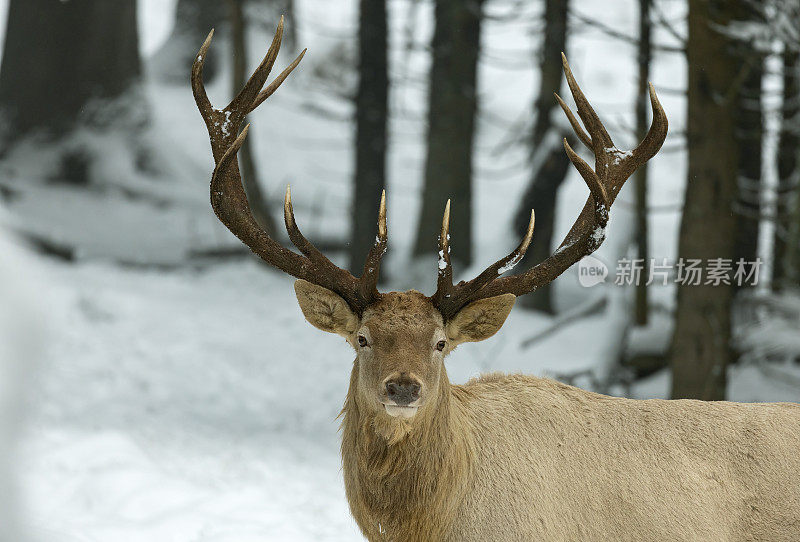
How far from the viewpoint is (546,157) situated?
7.03 meters

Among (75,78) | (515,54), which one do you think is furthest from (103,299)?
(515,54)

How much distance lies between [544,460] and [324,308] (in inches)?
41.1

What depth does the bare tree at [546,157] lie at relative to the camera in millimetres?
7016

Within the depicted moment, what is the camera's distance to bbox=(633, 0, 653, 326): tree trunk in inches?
264

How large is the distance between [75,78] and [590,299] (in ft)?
16.4

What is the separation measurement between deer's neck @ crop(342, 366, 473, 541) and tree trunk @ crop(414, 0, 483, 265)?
14.6 ft

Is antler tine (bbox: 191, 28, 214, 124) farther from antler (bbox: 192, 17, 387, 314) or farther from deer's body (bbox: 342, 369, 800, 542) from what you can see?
deer's body (bbox: 342, 369, 800, 542)

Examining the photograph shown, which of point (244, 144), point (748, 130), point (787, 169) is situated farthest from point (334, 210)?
point (787, 169)

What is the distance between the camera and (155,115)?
7.94 m

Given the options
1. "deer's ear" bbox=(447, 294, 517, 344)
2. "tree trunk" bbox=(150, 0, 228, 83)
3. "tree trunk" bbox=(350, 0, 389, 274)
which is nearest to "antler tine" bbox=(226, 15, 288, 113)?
"deer's ear" bbox=(447, 294, 517, 344)

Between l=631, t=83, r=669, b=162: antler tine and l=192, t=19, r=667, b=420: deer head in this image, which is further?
l=631, t=83, r=669, b=162: antler tine

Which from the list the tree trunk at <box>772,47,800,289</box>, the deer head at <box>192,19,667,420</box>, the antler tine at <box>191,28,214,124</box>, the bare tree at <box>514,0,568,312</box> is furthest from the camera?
the bare tree at <box>514,0,568,312</box>

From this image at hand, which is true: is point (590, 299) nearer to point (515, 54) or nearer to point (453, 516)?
point (515, 54)

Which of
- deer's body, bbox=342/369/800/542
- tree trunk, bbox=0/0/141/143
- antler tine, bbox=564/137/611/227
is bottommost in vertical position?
deer's body, bbox=342/369/800/542
